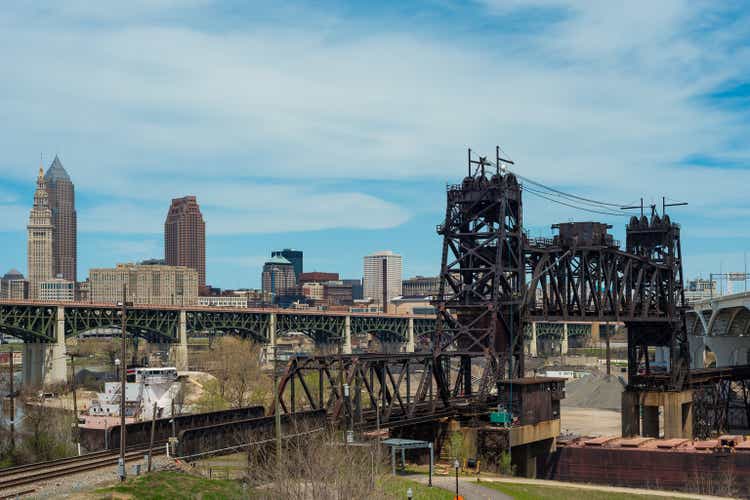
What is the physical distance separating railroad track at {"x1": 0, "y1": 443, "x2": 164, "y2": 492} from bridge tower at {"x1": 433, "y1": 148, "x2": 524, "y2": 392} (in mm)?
28498

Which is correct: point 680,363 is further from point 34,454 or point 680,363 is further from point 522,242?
point 34,454

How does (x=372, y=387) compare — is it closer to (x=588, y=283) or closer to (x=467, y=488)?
(x=467, y=488)

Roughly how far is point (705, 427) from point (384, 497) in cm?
7207

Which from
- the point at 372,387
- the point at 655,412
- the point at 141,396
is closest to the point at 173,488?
the point at 372,387

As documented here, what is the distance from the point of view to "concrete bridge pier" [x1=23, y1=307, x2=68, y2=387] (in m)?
172

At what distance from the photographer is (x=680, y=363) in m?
96.9

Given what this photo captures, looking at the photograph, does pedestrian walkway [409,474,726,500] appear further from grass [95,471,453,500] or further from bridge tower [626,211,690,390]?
bridge tower [626,211,690,390]

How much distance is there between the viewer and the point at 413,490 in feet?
159

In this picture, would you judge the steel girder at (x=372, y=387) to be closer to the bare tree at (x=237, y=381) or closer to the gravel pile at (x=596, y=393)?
the bare tree at (x=237, y=381)

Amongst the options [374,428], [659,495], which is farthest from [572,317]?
[374,428]

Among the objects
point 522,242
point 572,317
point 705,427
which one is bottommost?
point 705,427

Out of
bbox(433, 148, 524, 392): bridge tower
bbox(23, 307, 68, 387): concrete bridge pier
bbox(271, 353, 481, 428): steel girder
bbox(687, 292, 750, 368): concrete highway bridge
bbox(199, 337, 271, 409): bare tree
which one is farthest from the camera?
bbox(23, 307, 68, 387): concrete bridge pier

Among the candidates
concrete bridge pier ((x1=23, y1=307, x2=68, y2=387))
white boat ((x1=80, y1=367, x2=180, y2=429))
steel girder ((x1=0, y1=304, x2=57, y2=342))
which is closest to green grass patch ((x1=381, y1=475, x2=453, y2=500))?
white boat ((x1=80, y1=367, x2=180, y2=429))

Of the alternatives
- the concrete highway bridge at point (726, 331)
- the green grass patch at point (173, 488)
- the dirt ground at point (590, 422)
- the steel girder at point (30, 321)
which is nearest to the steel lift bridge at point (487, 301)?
the green grass patch at point (173, 488)
